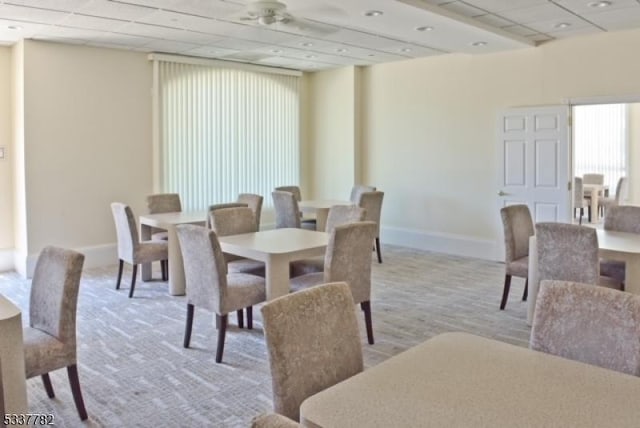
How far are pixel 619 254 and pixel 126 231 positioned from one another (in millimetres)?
4344

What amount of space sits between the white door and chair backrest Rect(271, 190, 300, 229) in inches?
106

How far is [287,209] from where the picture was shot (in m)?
6.82

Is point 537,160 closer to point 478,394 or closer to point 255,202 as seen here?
point 255,202

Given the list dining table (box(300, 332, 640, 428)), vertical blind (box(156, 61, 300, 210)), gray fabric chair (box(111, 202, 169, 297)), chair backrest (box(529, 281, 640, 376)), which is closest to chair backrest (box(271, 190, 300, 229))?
vertical blind (box(156, 61, 300, 210))

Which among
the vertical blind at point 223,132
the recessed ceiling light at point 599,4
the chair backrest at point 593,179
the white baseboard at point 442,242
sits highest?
the recessed ceiling light at point 599,4

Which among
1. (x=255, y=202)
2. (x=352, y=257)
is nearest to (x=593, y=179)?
(x=255, y=202)

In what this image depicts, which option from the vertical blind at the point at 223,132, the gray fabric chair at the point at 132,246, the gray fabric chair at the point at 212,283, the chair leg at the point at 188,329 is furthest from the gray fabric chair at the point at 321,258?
the vertical blind at the point at 223,132

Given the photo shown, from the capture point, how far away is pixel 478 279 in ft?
20.3

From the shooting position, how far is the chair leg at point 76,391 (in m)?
2.87

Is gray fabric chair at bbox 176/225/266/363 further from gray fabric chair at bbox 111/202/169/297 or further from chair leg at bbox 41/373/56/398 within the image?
gray fabric chair at bbox 111/202/169/297

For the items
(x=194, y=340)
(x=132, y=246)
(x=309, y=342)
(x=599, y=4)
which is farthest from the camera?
(x=132, y=246)

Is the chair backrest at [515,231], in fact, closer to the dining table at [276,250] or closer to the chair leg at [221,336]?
the dining table at [276,250]

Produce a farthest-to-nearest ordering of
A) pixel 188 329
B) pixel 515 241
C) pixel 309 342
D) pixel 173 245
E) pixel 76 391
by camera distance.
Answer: pixel 173 245 < pixel 515 241 < pixel 188 329 < pixel 76 391 < pixel 309 342

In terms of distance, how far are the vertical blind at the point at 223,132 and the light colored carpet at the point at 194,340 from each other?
1.85m
